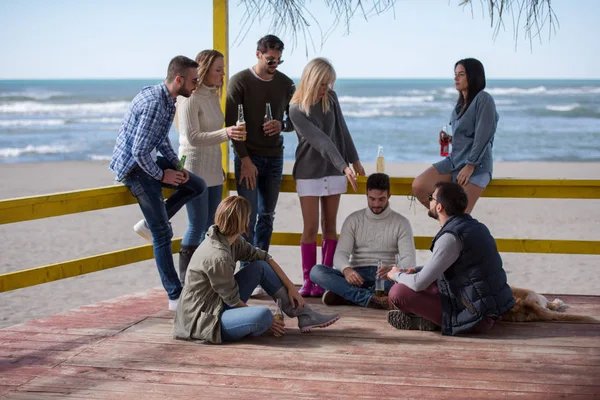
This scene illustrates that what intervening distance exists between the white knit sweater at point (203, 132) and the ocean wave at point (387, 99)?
2847 cm

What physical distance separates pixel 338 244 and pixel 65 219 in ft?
34.4

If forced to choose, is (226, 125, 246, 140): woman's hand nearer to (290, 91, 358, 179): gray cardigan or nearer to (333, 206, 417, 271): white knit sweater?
(290, 91, 358, 179): gray cardigan

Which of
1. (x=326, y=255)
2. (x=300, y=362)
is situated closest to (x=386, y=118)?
(x=326, y=255)

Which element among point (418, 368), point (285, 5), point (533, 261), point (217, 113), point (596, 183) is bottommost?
point (533, 261)

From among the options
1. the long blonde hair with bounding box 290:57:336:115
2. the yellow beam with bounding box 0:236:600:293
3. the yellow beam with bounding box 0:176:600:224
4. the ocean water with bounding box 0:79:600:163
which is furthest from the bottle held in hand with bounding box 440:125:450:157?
the ocean water with bounding box 0:79:600:163

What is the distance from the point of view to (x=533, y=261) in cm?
1152

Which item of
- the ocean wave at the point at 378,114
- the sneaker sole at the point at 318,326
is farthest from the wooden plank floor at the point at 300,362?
the ocean wave at the point at 378,114

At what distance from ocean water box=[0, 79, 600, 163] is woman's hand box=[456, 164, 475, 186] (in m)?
18.9

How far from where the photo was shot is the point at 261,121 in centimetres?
496

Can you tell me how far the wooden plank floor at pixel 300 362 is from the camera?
3402 mm

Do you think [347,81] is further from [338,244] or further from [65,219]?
[338,244]

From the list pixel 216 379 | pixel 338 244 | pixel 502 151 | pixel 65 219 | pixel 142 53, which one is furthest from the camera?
pixel 142 53

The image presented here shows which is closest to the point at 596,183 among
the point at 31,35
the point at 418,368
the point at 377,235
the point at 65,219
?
the point at 377,235

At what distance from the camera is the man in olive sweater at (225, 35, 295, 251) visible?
4.88 m
